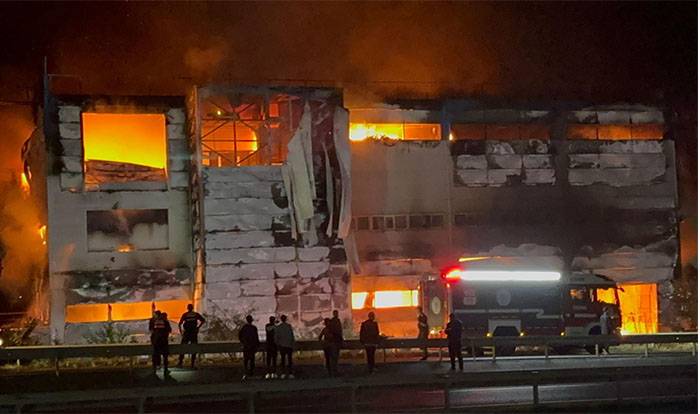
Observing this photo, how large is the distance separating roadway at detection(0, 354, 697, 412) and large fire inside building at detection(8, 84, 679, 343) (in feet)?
32.2

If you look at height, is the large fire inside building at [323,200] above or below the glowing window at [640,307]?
above

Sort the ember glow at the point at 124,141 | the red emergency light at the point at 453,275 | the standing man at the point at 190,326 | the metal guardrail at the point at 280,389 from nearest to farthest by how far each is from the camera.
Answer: the metal guardrail at the point at 280,389 < the standing man at the point at 190,326 < the red emergency light at the point at 453,275 < the ember glow at the point at 124,141

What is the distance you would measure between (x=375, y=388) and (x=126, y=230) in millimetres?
18298

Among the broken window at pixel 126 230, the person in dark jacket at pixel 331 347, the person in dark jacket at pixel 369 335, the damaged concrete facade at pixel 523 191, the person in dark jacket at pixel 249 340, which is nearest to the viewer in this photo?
the person in dark jacket at pixel 249 340

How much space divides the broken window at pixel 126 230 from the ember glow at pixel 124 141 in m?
3.14

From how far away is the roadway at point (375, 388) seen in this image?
14.2 meters

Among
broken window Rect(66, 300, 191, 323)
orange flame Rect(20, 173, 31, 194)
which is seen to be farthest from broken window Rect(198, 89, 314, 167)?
orange flame Rect(20, 173, 31, 194)

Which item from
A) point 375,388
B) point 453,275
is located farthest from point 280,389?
point 453,275

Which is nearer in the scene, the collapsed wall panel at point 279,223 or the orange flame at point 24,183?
the collapsed wall panel at point 279,223

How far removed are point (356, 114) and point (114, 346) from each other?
16791 mm

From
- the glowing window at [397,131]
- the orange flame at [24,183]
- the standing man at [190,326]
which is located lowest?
the standing man at [190,326]

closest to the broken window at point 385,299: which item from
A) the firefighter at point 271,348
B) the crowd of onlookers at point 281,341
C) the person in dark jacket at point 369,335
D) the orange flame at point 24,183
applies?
the orange flame at point 24,183

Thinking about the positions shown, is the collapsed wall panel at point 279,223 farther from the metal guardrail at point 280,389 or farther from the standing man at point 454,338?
the metal guardrail at point 280,389

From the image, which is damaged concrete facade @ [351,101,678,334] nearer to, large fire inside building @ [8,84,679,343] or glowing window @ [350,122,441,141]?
large fire inside building @ [8,84,679,343]
